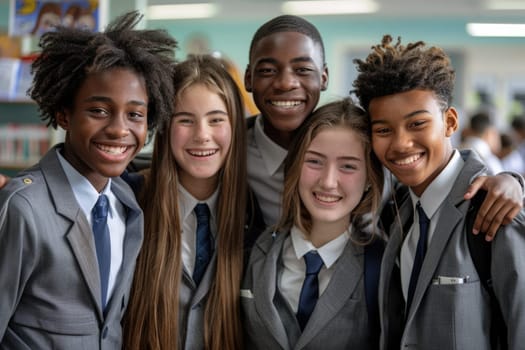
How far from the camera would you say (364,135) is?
1854 millimetres

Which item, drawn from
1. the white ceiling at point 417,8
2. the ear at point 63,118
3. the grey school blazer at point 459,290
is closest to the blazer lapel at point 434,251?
the grey school blazer at point 459,290

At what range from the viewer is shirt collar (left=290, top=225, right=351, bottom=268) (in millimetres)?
1809

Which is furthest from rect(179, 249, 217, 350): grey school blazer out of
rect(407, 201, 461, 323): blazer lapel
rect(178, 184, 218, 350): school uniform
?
rect(407, 201, 461, 323): blazer lapel

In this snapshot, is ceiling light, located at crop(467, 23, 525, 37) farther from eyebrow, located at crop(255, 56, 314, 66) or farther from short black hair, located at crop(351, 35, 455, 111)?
short black hair, located at crop(351, 35, 455, 111)

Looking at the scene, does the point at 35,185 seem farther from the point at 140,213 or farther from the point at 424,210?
the point at 424,210

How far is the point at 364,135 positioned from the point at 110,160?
831 mm

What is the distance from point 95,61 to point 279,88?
706mm

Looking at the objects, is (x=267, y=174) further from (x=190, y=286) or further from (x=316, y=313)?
(x=316, y=313)

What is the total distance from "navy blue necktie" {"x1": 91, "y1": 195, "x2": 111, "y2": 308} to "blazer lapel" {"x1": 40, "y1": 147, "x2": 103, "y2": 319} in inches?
1.7

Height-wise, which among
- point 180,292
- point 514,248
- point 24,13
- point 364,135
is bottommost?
point 180,292

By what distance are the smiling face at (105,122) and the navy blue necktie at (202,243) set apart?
1.39 feet

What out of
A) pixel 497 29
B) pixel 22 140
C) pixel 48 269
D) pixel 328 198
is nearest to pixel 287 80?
pixel 328 198

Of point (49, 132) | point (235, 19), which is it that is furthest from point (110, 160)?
point (235, 19)

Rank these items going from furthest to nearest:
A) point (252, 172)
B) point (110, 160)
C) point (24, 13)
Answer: point (24, 13) → point (252, 172) → point (110, 160)
